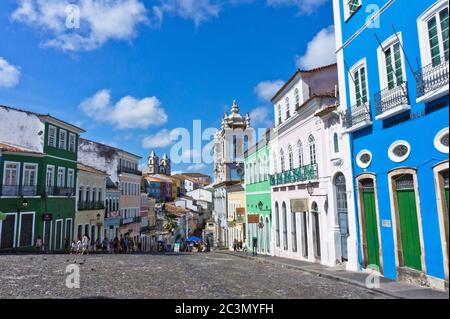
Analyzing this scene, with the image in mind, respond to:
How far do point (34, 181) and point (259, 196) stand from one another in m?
15.0

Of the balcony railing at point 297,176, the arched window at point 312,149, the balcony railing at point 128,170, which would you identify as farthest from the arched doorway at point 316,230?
the balcony railing at point 128,170

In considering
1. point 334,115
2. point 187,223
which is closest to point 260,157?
point 334,115

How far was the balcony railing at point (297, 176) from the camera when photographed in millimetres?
15811

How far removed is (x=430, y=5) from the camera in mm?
8680

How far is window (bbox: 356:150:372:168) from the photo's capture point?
454 inches

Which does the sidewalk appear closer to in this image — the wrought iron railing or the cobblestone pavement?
the cobblestone pavement

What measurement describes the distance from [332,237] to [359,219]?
2457 millimetres

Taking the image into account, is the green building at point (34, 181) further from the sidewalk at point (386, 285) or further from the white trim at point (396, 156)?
the white trim at point (396, 156)

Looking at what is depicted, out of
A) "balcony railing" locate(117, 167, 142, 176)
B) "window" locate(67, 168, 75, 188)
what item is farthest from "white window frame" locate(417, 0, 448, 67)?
"balcony railing" locate(117, 167, 142, 176)

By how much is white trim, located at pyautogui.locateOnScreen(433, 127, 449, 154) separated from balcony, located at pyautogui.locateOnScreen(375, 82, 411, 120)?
1.28 metres

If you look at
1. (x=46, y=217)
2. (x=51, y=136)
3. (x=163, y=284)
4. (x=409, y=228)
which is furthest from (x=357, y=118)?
(x=51, y=136)

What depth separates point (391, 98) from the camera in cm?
1016

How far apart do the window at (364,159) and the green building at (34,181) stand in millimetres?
18180
